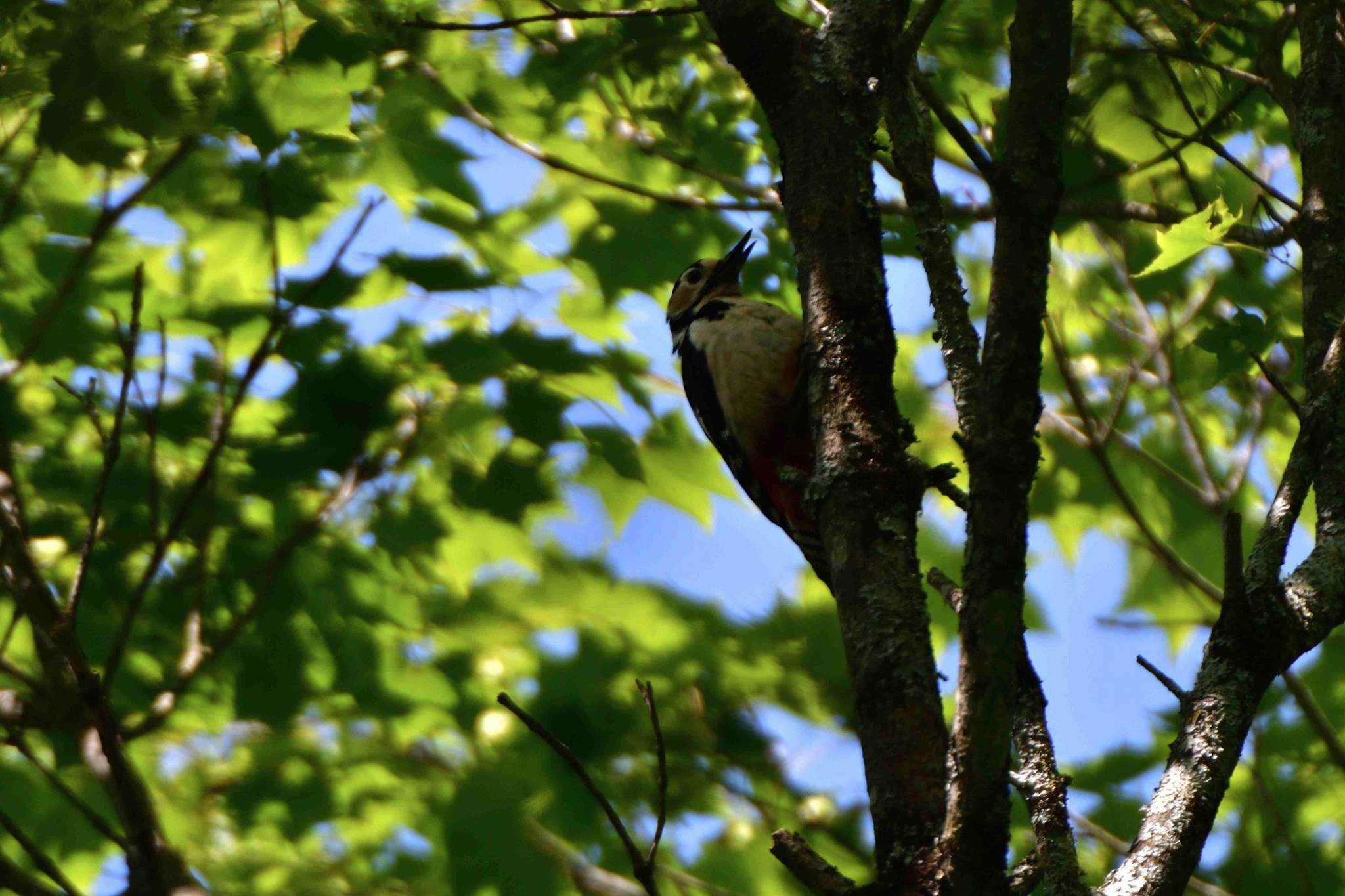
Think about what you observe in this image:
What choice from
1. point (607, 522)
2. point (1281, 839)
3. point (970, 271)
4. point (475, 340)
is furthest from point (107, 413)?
point (1281, 839)

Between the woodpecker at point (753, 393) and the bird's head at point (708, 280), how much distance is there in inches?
0.4

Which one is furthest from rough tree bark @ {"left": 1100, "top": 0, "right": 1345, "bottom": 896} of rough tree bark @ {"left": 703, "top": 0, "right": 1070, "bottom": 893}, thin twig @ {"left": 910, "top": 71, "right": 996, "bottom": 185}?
thin twig @ {"left": 910, "top": 71, "right": 996, "bottom": 185}

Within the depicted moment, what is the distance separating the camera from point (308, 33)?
427cm

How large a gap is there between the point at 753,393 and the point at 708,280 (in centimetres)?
108

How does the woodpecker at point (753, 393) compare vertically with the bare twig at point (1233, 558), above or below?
Answer: above

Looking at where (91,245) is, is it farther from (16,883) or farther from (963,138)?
(963,138)

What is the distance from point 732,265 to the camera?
532 cm

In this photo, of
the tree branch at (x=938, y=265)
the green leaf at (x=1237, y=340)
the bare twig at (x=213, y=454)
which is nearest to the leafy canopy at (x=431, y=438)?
the bare twig at (x=213, y=454)

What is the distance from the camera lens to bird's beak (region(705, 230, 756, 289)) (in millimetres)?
5156

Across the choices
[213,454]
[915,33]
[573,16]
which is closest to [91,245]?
[213,454]

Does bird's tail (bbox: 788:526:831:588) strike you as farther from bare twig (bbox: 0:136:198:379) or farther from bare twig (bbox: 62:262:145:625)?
bare twig (bbox: 0:136:198:379)

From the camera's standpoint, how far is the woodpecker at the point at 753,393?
4785mm

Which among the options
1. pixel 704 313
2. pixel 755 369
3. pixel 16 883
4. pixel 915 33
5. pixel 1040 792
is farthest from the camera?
pixel 704 313

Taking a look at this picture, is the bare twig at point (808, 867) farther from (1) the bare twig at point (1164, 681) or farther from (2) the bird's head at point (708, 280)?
(2) the bird's head at point (708, 280)
